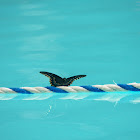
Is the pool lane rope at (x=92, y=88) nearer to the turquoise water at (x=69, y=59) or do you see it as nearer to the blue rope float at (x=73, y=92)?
the blue rope float at (x=73, y=92)

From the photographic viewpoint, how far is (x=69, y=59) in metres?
3.32

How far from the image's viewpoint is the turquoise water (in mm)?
1719

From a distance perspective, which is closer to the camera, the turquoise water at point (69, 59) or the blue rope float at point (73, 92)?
the turquoise water at point (69, 59)

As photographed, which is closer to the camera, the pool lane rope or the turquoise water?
the turquoise water

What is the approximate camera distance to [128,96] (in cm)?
231

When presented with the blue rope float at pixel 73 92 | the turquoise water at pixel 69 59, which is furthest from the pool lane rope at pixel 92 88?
the turquoise water at pixel 69 59

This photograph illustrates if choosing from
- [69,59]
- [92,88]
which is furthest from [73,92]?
[69,59]

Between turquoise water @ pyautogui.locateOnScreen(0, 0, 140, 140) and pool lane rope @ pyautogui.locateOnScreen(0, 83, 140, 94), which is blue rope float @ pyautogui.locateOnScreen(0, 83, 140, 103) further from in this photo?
turquoise water @ pyautogui.locateOnScreen(0, 0, 140, 140)

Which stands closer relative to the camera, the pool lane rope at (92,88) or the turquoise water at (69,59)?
the turquoise water at (69,59)

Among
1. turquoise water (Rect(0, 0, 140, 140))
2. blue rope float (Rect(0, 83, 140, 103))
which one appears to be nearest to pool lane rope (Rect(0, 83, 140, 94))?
blue rope float (Rect(0, 83, 140, 103))

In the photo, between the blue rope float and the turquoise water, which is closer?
the turquoise water

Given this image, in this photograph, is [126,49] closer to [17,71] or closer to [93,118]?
[17,71]

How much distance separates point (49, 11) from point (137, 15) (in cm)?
127

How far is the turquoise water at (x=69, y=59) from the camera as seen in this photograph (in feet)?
5.64
